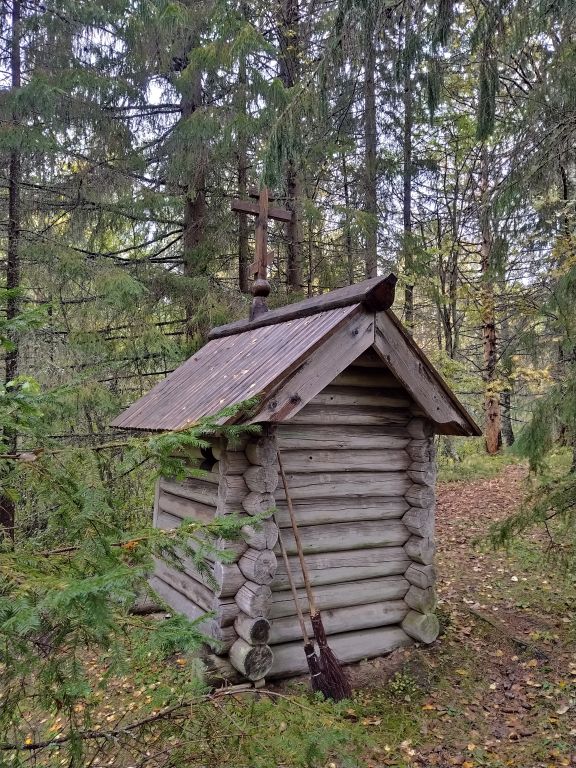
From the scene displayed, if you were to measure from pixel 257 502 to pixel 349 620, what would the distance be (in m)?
1.76

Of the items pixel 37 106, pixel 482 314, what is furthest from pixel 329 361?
pixel 482 314

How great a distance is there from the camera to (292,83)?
11062 millimetres

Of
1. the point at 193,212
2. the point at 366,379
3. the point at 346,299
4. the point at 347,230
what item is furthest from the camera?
the point at 347,230

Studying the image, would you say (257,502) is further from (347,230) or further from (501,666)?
(347,230)

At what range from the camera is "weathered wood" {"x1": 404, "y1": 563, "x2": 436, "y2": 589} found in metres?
5.59

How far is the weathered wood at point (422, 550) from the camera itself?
18.5 ft

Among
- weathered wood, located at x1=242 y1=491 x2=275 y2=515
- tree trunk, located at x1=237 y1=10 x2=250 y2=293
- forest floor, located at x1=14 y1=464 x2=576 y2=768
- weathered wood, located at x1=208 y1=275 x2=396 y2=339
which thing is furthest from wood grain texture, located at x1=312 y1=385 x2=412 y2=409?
tree trunk, located at x1=237 y1=10 x2=250 y2=293

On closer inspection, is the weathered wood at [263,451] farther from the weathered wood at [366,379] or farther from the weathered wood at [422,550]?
the weathered wood at [422,550]

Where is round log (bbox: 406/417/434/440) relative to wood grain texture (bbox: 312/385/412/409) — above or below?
below

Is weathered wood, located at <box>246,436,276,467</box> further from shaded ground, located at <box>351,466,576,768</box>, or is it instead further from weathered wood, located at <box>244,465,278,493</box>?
shaded ground, located at <box>351,466,576,768</box>

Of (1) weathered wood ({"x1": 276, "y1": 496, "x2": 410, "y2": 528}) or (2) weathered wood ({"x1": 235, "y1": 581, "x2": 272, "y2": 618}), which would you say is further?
(1) weathered wood ({"x1": 276, "y1": 496, "x2": 410, "y2": 528})

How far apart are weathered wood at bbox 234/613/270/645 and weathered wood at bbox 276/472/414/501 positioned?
1.09m

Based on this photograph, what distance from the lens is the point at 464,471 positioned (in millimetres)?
13547

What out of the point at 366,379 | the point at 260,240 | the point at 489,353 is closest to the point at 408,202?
the point at 489,353
